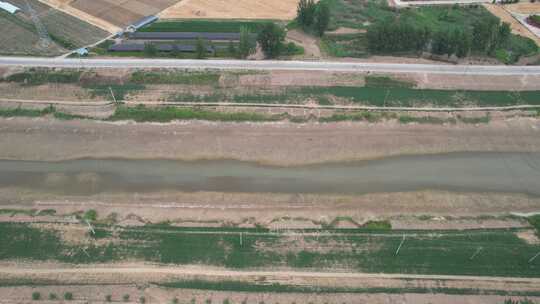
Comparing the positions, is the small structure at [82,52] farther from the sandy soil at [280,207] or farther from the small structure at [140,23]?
the sandy soil at [280,207]

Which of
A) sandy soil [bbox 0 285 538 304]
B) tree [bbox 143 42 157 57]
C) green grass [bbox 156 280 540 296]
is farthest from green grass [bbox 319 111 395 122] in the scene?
tree [bbox 143 42 157 57]

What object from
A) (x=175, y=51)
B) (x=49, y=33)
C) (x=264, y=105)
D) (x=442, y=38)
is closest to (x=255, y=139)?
(x=264, y=105)

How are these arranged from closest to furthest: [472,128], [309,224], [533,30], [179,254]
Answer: [179,254] < [309,224] < [472,128] < [533,30]

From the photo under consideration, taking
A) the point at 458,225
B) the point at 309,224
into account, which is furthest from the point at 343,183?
the point at 458,225

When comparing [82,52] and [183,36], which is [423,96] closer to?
[183,36]

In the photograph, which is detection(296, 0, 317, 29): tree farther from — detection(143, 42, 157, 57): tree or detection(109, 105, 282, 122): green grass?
detection(143, 42, 157, 57): tree

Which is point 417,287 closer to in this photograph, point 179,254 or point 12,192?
point 179,254
